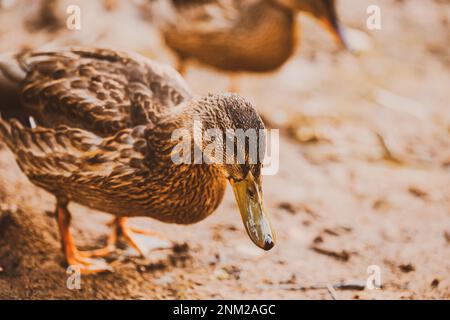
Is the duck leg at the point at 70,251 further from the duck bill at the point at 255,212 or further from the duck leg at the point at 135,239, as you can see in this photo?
the duck bill at the point at 255,212

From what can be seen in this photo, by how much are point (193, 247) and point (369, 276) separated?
0.95 m

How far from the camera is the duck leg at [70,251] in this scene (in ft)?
10.3

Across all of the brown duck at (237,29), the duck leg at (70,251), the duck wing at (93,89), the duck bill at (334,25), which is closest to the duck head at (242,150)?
the duck wing at (93,89)

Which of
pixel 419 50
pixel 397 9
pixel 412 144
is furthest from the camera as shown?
pixel 397 9

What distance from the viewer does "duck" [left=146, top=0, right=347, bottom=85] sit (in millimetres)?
4699

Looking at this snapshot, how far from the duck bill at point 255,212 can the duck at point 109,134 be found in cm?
19

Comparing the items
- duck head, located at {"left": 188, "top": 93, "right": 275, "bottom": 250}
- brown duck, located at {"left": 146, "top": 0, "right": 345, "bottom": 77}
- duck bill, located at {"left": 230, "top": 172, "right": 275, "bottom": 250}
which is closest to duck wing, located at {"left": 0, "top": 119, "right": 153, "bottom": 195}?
duck head, located at {"left": 188, "top": 93, "right": 275, "bottom": 250}

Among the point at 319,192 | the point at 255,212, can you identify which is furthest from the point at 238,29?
the point at 255,212

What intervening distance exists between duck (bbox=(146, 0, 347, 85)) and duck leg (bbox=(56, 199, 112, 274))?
→ 2.06 metres

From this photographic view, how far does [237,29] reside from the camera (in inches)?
185

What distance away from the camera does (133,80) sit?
2.94 metres
